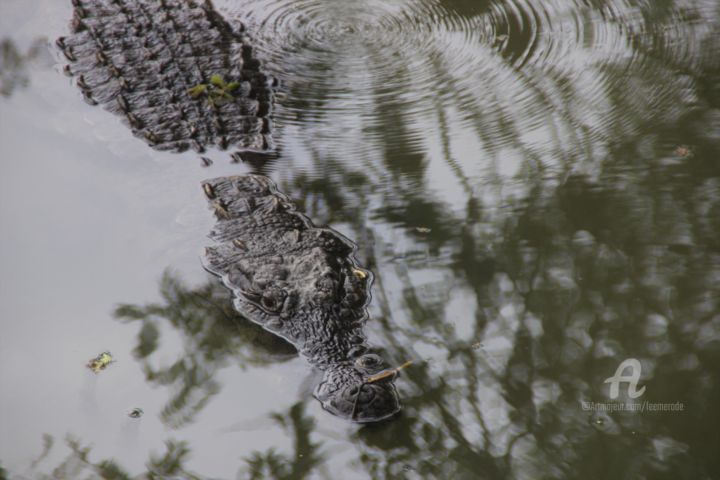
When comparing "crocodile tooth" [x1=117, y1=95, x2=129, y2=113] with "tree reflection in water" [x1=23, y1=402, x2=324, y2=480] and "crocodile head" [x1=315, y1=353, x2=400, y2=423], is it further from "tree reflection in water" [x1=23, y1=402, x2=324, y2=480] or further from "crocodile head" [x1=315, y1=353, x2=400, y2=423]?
"crocodile head" [x1=315, y1=353, x2=400, y2=423]

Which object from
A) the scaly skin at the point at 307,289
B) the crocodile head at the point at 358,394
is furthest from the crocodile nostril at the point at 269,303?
the crocodile head at the point at 358,394

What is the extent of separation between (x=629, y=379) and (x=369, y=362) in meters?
1.01

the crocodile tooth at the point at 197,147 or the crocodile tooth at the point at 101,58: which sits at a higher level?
the crocodile tooth at the point at 101,58

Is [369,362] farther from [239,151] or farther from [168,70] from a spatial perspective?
[168,70]

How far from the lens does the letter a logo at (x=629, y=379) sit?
2926mm

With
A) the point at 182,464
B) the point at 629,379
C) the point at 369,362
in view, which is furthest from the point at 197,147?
the point at 629,379

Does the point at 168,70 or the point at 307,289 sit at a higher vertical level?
the point at 168,70

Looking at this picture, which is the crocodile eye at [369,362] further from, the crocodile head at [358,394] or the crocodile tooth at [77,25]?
the crocodile tooth at [77,25]

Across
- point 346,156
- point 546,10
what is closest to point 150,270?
point 346,156

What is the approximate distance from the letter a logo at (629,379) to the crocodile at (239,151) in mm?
834

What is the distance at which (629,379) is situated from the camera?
2.98m

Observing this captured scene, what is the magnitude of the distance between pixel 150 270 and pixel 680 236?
253 cm

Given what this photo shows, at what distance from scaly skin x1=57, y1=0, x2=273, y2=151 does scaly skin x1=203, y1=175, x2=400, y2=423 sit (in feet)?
2.64

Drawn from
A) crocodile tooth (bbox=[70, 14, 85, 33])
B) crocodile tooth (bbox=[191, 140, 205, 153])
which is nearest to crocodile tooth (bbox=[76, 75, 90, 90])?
crocodile tooth (bbox=[70, 14, 85, 33])
